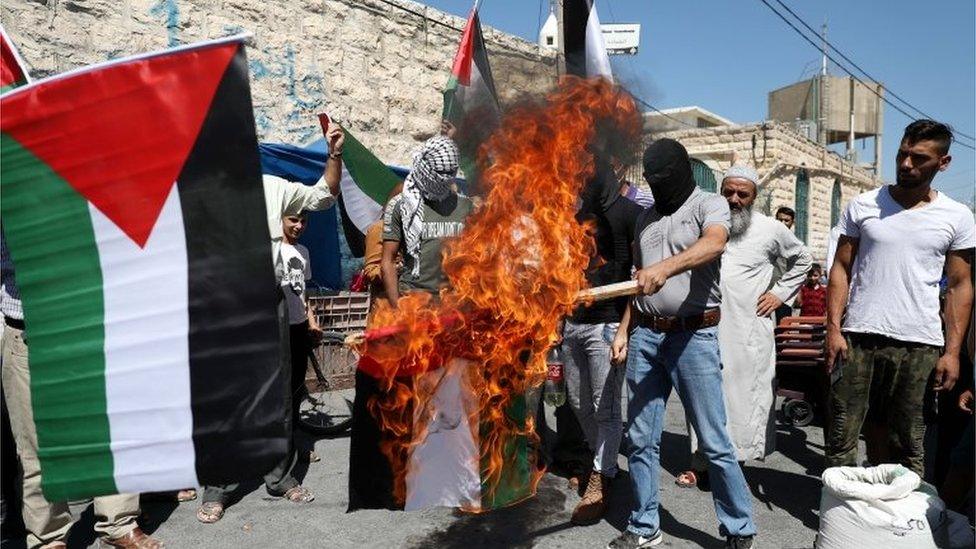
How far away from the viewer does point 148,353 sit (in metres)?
2.14

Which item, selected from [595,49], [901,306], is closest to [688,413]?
[901,306]

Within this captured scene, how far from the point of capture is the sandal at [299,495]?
4539 millimetres

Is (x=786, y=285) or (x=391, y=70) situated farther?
(x=391, y=70)

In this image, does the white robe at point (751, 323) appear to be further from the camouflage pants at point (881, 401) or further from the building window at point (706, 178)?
the building window at point (706, 178)

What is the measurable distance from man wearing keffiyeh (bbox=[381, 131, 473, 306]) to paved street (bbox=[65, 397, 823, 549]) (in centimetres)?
144

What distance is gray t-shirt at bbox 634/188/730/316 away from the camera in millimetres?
3576

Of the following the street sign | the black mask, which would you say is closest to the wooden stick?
the black mask

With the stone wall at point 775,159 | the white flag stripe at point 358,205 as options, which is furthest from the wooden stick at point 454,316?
the stone wall at point 775,159

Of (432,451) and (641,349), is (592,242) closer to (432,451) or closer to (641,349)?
(641,349)

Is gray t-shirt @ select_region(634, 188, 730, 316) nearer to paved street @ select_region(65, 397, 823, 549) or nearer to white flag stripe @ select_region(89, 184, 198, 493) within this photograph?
paved street @ select_region(65, 397, 823, 549)

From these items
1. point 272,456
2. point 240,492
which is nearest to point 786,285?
point 272,456

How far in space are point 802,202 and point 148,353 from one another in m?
21.1

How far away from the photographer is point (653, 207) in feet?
12.8

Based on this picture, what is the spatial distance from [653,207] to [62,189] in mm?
2950
